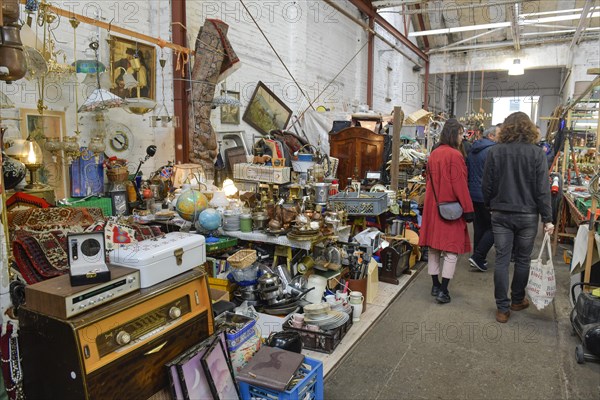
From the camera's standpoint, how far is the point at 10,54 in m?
1.85

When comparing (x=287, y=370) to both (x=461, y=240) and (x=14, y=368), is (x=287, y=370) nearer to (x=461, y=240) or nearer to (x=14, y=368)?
(x=14, y=368)

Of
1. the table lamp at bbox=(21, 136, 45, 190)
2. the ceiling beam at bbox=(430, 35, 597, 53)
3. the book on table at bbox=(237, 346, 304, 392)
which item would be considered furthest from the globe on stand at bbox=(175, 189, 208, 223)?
the ceiling beam at bbox=(430, 35, 597, 53)

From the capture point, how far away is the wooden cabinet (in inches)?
292

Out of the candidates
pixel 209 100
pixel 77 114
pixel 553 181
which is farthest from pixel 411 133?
pixel 77 114

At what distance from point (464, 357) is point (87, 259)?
7.96 feet

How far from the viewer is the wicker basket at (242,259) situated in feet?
10.5

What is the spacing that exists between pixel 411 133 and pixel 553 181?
445 centimetres

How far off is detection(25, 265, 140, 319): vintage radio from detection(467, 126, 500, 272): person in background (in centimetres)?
397

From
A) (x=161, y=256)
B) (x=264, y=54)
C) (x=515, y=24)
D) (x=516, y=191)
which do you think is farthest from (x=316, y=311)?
(x=515, y=24)

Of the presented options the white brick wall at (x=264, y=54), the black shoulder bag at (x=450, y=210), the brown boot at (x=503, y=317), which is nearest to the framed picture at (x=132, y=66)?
the white brick wall at (x=264, y=54)

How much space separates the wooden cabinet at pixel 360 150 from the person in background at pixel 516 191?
4.08 meters

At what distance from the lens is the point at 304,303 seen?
3.31 m

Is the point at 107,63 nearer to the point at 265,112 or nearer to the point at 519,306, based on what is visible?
the point at 265,112

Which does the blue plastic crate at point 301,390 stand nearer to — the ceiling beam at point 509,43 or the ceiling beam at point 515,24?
the ceiling beam at point 515,24
